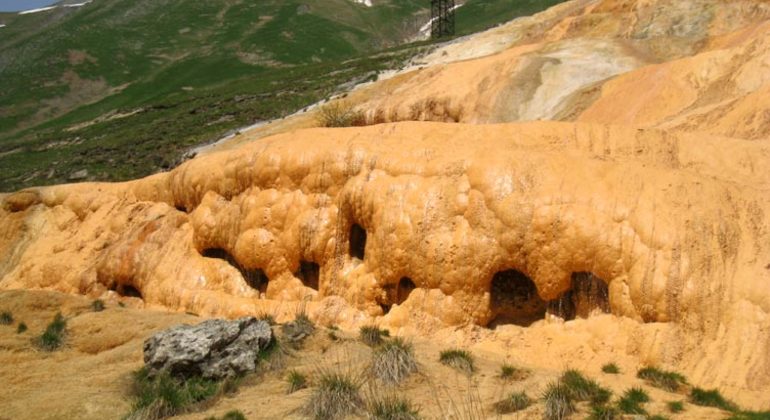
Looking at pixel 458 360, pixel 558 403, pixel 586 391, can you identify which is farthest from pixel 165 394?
pixel 586 391

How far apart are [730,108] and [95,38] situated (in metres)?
140

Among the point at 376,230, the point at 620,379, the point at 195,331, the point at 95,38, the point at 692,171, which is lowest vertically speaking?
the point at 620,379

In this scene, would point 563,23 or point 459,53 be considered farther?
point 459,53

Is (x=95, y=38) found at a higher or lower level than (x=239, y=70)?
higher

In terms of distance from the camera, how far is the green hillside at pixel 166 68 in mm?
60062

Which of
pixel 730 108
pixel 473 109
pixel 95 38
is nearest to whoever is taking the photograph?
pixel 730 108

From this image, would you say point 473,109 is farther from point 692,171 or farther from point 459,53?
point 459,53

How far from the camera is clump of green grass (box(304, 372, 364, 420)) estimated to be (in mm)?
10250

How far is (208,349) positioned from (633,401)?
7621 mm

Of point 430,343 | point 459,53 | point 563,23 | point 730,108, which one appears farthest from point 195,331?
point 459,53

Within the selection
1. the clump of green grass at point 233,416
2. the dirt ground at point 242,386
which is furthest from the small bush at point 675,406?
the clump of green grass at point 233,416

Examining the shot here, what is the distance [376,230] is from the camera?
15789mm

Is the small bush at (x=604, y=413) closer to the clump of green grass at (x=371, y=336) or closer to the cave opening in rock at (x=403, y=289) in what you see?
the clump of green grass at (x=371, y=336)

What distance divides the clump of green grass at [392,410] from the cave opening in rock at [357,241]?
22.6ft
